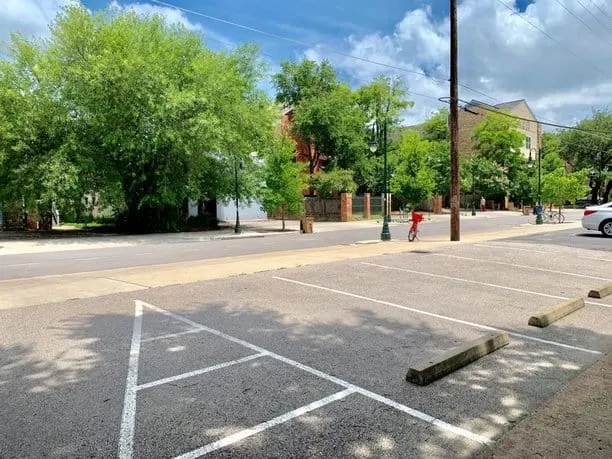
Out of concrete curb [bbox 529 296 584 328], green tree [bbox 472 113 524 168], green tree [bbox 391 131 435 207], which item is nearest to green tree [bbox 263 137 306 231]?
green tree [bbox 391 131 435 207]

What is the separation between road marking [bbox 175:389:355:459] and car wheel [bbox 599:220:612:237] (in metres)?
20.8

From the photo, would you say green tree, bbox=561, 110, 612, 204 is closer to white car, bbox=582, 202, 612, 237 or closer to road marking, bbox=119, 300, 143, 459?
white car, bbox=582, 202, 612, 237

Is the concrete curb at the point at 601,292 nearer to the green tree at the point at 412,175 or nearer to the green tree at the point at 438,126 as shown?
the green tree at the point at 412,175

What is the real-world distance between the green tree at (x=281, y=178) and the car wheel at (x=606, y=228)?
16.5 meters

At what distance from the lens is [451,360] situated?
4.61 metres

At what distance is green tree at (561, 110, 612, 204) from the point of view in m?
70.0

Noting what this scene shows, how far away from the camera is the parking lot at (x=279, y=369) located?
3.36 metres

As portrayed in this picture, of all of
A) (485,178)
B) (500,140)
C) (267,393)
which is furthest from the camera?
(500,140)

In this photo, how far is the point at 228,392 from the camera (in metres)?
4.13

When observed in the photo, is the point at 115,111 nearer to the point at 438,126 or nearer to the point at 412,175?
the point at 412,175

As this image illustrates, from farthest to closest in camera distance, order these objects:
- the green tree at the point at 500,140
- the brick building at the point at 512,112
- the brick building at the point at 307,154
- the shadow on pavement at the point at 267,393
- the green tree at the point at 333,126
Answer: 1. the brick building at the point at 512,112
2. the green tree at the point at 500,140
3. the brick building at the point at 307,154
4. the green tree at the point at 333,126
5. the shadow on pavement at the point at 267,393

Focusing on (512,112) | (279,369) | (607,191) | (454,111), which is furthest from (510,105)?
(279,369)

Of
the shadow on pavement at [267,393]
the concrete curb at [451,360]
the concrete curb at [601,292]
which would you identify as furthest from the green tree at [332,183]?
the concrete curb at [451,360]

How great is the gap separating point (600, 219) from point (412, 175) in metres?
24.1
